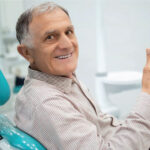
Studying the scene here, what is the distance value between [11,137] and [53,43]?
1.10 feet

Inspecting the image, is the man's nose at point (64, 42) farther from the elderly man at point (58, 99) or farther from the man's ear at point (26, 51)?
the man's ear at point (26, 51)

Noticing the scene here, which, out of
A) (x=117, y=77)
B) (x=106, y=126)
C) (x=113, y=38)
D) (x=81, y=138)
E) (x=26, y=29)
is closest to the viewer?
(x=81, y=138)

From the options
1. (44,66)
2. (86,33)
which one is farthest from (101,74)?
(44,66)

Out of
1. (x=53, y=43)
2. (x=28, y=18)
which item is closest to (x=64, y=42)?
(x=53, y=43)

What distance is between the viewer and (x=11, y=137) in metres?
0.69

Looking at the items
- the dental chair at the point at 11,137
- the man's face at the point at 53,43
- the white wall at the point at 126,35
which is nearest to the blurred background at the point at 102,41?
the white wall at the point at 126,35

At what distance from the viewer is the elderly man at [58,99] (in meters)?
0.63

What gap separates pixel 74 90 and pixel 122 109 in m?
1.66

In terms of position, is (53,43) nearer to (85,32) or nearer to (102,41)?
(102,41)

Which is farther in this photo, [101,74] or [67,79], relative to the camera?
[101,74]

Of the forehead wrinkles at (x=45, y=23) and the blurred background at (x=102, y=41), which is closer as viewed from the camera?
the forehead wrinkles at (x=45, y=23)

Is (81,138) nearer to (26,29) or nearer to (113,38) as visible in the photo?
(26,29)

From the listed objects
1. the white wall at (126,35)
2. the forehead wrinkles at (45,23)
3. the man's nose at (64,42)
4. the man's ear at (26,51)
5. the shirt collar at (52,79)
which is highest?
the forehead wrinkles at (45,23)

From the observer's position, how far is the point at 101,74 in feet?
6.34
